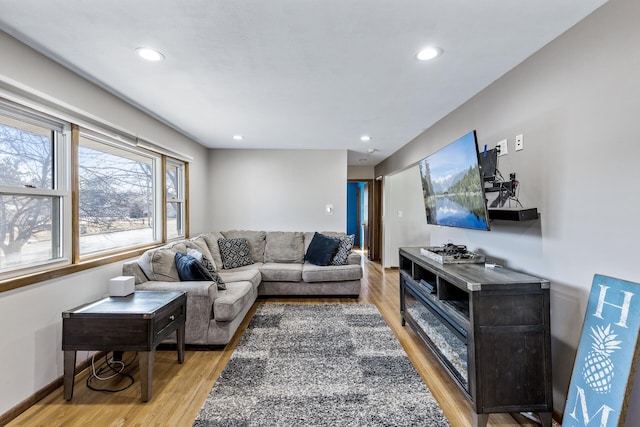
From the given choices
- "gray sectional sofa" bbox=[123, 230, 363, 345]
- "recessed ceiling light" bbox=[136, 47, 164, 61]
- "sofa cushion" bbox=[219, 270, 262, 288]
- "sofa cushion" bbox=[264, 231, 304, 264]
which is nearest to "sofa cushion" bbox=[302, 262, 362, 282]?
"gray sectional sofa" bbox=[123, 230, 363, 345]

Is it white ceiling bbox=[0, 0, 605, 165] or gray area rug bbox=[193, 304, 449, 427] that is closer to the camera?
white ceiling bbox=[0, 0, 605, 165]

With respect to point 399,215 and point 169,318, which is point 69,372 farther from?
point 399,215

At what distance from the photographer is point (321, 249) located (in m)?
4.30

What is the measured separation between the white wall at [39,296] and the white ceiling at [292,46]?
11cm

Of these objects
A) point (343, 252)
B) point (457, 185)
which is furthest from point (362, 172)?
point (457, 185)

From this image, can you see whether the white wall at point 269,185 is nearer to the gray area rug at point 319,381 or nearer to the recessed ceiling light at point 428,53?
the gray area rug at point 319,381

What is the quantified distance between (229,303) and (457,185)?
7.21 feet

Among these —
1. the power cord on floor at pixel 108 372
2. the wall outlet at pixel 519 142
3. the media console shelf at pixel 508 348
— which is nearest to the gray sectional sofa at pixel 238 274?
the power cord on floor at pixel 108 372

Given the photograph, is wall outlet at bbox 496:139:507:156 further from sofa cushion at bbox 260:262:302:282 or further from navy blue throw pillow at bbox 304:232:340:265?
sofa cushion at bbox 260:262:302:282

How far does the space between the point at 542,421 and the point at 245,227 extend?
4.35 meters

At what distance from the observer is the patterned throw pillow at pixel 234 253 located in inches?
163

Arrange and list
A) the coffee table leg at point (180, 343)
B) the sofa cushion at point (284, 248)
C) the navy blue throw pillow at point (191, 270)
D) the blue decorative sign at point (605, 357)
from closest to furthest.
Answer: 1. the blue decorative sign at point (605, 357)
2. the coffee table leg at point (180, 343)
3. the navy blue throw pillow at point (191, 270)
4. the sofa cushion at point (284, 248)

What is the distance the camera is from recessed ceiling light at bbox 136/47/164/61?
6.11ft

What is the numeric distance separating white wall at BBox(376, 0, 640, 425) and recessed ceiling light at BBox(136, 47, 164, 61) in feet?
8.19
